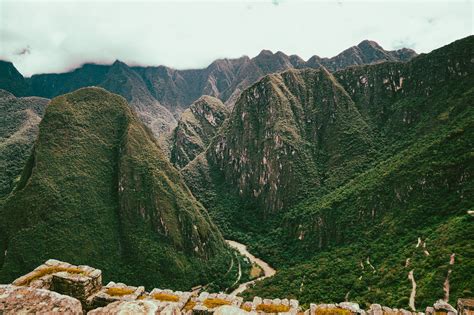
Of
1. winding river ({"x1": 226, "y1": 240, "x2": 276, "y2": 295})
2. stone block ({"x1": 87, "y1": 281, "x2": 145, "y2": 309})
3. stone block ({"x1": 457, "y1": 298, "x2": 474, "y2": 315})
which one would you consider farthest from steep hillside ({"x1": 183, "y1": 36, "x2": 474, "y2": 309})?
stone block ({"x1": 87, "y1": 281, "x2": 145, "y2": 309})

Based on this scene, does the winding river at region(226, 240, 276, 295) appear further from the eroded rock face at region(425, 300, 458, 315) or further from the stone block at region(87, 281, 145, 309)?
the eroded rock face at region(425, 300, 458, 315)

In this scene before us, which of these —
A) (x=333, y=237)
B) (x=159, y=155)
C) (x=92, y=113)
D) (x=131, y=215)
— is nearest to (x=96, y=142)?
(x=92, y=113)

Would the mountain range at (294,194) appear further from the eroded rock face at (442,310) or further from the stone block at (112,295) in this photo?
the stone block at (112,295)

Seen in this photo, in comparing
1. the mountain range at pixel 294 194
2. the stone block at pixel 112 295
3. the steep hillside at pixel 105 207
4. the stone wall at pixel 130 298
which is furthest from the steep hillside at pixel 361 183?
the stone block at pixel 112 295

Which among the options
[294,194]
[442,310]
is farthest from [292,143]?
[442,310]

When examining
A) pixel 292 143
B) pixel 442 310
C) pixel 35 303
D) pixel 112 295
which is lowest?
pixel 442 310

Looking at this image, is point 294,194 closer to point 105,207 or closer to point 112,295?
point 105,207
